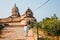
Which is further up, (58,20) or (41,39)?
(58,20)

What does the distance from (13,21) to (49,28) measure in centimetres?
3129

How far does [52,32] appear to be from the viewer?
34.8 ft

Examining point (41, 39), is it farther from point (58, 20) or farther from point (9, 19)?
point (9, 19)

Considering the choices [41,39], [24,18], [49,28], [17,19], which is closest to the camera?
[41,39]

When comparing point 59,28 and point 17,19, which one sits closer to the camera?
point 59,28

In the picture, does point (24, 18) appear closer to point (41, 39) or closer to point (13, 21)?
point (13, 21)

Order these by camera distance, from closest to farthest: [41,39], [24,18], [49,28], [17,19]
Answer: [41,39] → [49,28] → [24,18] → [17,19]

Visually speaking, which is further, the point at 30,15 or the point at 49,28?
the point at 30,15

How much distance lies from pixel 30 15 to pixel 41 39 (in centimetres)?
2988

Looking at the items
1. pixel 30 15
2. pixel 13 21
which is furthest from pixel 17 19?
pixel 30 15

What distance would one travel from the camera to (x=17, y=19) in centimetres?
4225

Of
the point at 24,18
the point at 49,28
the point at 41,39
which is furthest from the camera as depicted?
the point at 24,18

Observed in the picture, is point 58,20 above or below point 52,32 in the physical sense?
above

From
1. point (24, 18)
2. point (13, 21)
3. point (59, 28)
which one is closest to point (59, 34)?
point (59, 28)
